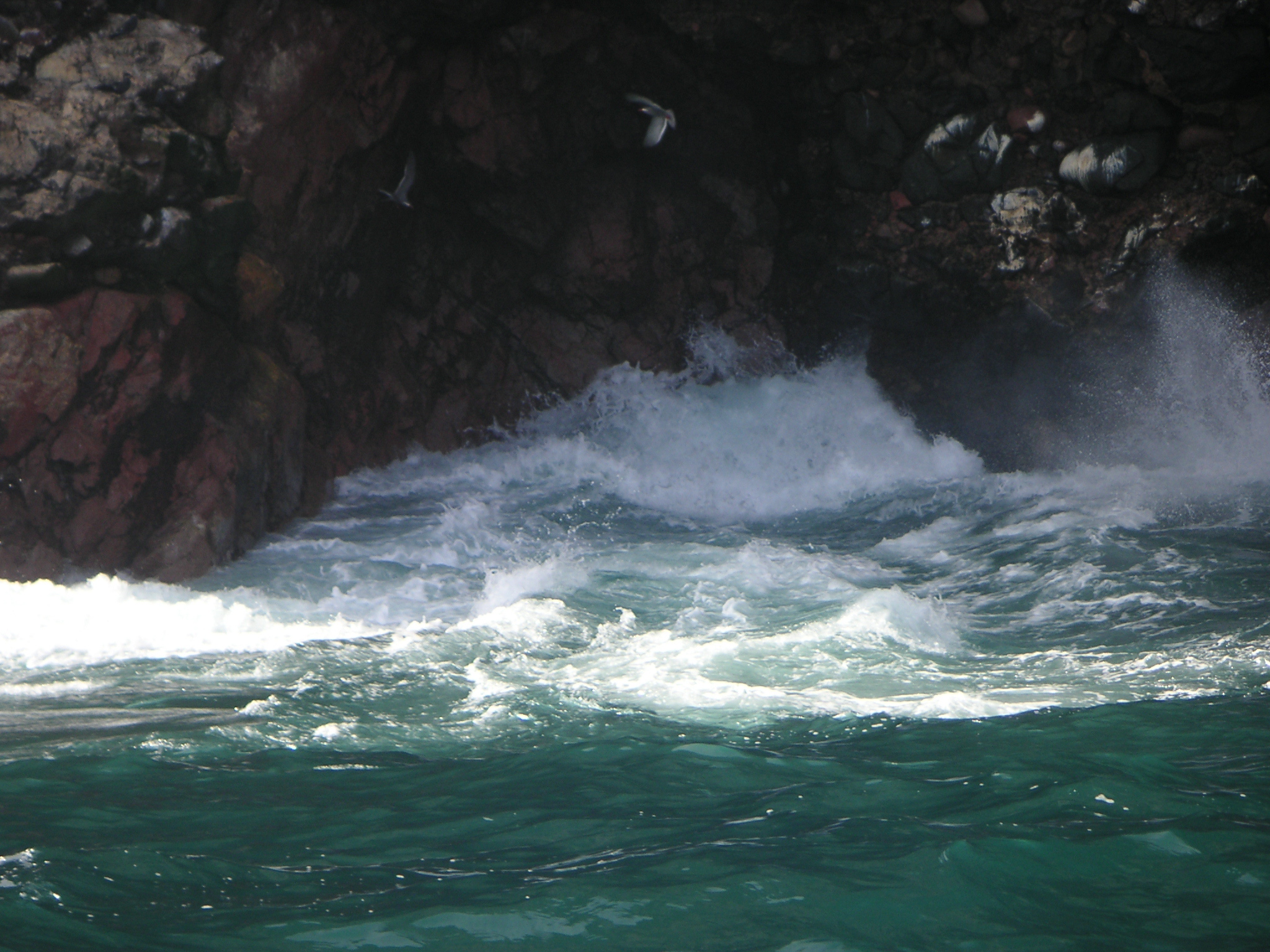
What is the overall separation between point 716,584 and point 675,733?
9.21ft

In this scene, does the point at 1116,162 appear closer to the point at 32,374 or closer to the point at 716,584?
the point at 716,584

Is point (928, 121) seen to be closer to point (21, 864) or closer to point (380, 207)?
point (380, 207)

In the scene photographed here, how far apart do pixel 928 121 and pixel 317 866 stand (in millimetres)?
7763

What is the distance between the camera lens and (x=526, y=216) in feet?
32.1

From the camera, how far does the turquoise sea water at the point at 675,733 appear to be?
2.45 m

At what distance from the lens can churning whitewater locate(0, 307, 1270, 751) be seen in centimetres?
428

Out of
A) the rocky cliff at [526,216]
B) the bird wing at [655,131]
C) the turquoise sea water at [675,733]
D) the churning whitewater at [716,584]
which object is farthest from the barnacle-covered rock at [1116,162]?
the bird wing at [655,131]

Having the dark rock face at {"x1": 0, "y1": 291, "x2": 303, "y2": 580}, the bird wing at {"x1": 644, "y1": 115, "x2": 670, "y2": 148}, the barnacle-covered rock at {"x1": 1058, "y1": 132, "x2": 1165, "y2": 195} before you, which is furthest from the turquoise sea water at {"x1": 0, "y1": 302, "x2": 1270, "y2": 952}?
the bird wing at {"x1": 644, "y1": 115, "x2": 670, "y2": 148}

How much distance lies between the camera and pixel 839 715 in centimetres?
397

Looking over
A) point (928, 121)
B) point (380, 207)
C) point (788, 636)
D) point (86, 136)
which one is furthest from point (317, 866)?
point (928, 121)

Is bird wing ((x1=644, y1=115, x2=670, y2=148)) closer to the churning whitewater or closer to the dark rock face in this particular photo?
the churning whitewater

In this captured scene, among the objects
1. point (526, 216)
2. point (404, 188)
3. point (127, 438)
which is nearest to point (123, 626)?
point (127, 438)

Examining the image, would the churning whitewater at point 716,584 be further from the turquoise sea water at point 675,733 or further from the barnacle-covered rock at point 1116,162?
the barnacle-covered rock at point 1116,162

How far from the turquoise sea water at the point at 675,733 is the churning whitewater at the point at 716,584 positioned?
0.03 meters
